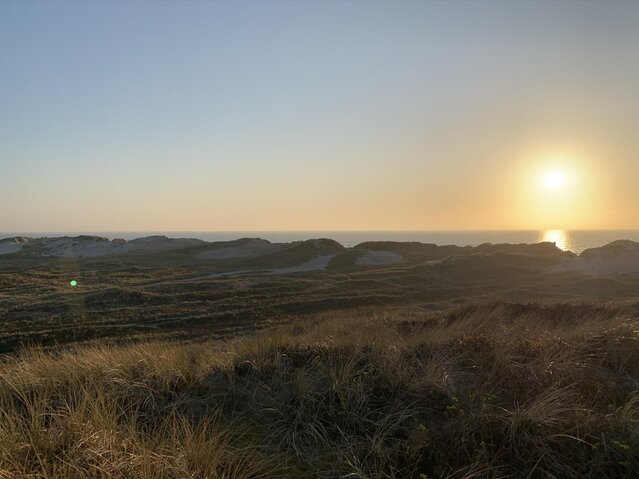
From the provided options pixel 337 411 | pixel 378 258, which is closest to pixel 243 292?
pixel 378 258

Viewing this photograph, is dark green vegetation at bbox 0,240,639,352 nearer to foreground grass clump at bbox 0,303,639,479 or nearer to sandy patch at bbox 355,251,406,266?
sandy patch at bbox 355,251,406,266

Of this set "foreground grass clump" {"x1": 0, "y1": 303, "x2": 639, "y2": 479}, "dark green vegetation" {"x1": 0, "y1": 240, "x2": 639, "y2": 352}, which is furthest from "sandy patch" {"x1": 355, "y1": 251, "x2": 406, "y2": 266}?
"foreground grass clump" {"x1": 0, "y1": 303, "x2": 639, "y2": 479}

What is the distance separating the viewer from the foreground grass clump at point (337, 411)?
14.4 feet

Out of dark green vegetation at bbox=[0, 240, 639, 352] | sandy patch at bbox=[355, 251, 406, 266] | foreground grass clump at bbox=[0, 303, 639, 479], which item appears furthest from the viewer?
sandy patch at bbox=[355, 251, 406, 266]

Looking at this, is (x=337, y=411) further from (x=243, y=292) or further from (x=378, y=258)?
(x=378, y=258)

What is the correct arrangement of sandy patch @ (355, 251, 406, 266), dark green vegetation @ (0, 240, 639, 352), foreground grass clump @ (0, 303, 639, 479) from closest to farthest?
1. foreground grass clump @ (0, 303, 639, 479)
2. dark green vegetation @ (0, 240, 639, 352)
3. sandy patch @ (355, 251, 406, 266)

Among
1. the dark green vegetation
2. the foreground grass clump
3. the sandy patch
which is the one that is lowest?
the dark green vegetation

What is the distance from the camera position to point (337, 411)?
5.77 m

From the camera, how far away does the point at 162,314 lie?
29766 millimetres

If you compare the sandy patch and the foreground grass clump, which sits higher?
the foreground grass clump

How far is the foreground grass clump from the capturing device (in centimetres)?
438

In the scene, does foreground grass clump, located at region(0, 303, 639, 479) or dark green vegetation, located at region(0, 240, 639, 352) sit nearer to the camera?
foreground grass clump, located at region(0, 303, 639, 479)

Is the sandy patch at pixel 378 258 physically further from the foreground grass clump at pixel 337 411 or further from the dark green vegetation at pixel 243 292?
the foreground grass clump at pixel 337 411

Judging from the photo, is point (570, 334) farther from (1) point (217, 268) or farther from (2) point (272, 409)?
(1) point (217, 268)
